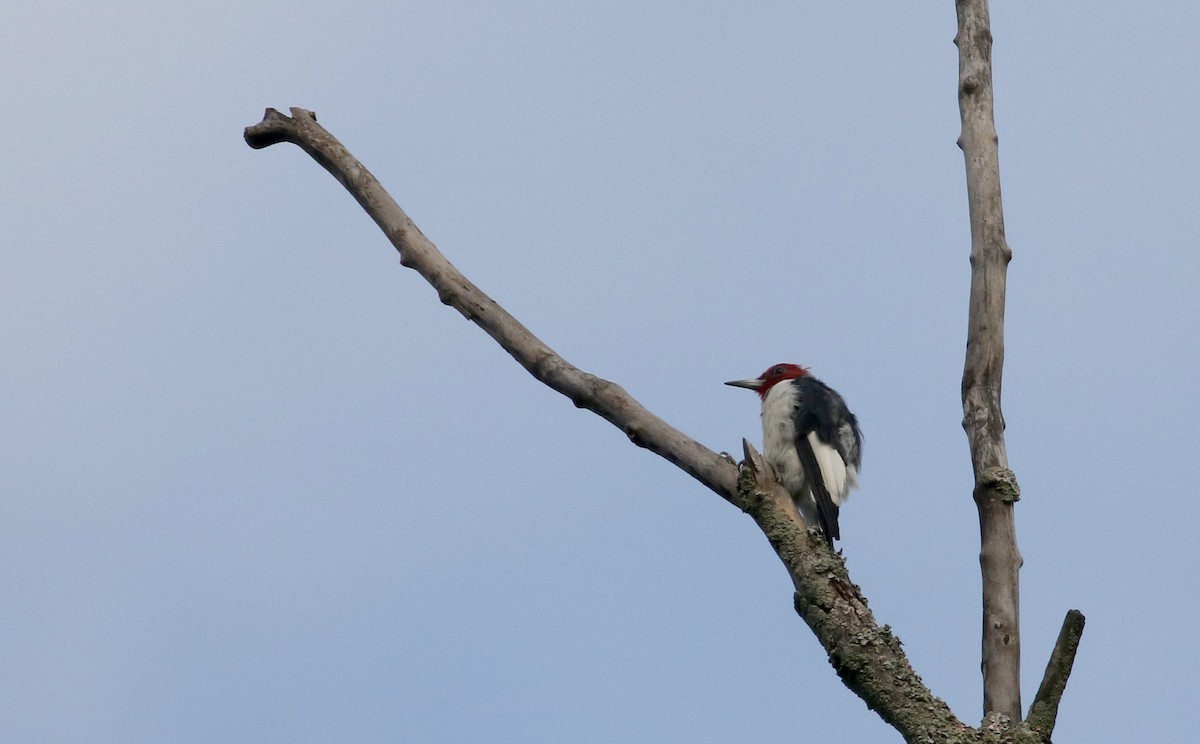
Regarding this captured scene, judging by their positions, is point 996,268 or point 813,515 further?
point 813,515

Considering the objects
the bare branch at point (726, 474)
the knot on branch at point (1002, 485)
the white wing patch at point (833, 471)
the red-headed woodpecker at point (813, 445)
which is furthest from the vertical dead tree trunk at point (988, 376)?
the white wing patch at point (833, 471)

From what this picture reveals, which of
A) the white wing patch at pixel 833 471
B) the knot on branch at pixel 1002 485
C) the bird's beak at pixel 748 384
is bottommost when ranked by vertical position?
the knot on branch at pixel 1002 485

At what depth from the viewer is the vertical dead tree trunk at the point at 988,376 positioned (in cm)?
360

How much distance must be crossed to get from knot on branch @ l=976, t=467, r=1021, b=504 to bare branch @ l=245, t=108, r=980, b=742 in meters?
0.51

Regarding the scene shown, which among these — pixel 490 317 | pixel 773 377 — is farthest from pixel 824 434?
pixel 490 317

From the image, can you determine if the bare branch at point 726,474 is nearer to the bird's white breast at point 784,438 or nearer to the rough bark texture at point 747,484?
the rough bark texture at point 747,484

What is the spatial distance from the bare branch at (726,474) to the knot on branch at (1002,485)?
1.68 feet

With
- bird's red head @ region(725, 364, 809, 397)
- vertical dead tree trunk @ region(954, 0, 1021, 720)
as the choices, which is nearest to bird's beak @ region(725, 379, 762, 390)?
bird's red head @ region(725, 364, 809, 397)

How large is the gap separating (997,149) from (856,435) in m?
2.42

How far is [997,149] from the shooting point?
4184 millimetres

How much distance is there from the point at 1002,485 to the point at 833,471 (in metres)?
2.19

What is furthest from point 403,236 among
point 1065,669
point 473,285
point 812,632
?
point 1065,669

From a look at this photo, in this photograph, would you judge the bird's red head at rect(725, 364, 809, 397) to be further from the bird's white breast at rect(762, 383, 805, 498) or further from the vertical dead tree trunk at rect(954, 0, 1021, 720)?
the vertical dead tree trunk at rect(954, 0, 1021, 720)

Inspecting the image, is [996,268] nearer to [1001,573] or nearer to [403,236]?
[1001,573]
